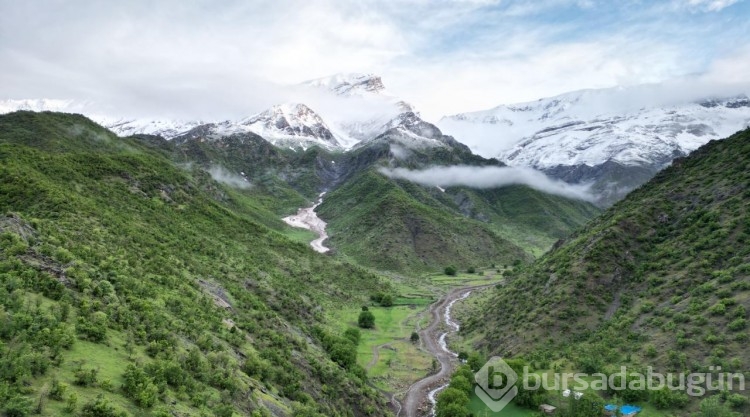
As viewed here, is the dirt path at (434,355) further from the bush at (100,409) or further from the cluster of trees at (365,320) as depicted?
the bush at (100,409)

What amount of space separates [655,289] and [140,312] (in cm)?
7468

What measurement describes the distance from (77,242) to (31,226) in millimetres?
5703

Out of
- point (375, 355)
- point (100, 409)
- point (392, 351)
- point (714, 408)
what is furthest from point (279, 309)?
point (714, 408)

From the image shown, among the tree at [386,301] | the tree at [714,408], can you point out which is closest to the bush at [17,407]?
the tree at [714,408]

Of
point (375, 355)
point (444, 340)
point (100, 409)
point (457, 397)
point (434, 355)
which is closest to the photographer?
point (100, 409)

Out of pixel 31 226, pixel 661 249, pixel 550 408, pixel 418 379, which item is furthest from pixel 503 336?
pixel 31 226

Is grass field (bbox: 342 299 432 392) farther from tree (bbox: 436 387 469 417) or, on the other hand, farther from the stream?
tree (bbox: 436 387 469 417)

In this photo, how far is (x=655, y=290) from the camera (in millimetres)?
72875

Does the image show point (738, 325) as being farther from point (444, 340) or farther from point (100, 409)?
point (100, 409)

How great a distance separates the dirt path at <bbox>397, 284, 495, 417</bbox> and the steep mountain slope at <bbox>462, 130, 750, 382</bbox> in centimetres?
745

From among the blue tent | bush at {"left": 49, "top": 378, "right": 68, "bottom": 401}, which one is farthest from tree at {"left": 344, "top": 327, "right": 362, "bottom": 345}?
bush at {"left": 49, "top": 378, "right": 68, "bottom": 401}

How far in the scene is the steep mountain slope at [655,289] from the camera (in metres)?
59.1

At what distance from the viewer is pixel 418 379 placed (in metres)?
80.6

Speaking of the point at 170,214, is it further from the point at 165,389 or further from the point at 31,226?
the point at 165,389
